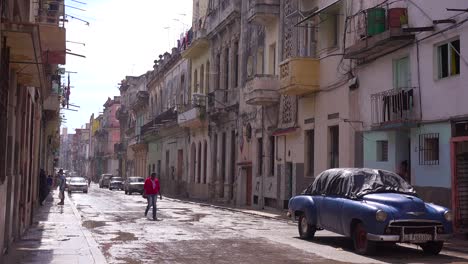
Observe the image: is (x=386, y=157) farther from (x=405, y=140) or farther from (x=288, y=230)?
(x=288, y=230)

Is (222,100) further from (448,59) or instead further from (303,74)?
(448,59)

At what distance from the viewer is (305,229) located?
1617cm

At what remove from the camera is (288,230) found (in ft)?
63.6

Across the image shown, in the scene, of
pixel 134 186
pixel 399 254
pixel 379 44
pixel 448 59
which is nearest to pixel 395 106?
pixel 379 44

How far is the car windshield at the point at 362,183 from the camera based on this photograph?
45.9ft

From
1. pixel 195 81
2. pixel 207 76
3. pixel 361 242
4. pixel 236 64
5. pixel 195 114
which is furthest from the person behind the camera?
pixel 195 81

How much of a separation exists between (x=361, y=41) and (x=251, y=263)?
1046cm

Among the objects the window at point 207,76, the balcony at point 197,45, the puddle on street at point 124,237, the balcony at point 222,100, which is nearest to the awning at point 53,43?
the puddle on street at point 124,237

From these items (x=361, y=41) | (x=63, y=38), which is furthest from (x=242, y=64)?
(x=63, y=38)

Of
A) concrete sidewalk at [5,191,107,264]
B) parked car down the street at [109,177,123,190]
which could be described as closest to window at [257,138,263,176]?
concrete sidewalk at [5,191,107,264]

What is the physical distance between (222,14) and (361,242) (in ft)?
89.5

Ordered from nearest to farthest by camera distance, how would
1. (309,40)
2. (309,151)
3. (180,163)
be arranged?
(309,40)
(309,151)
(180,163)

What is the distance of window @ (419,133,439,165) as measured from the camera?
58.0ft

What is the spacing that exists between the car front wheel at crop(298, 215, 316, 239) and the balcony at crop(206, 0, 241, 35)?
853 inches
